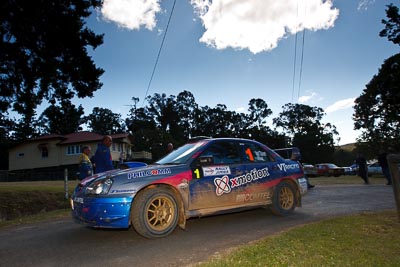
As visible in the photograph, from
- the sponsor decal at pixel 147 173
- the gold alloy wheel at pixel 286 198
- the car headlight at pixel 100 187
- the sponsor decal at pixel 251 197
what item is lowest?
the gold alloy wheel at pixel 286 198

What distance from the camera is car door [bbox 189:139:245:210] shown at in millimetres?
5555

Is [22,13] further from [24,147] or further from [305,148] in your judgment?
[305,148]

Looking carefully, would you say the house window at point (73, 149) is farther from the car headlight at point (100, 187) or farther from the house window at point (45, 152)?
the car headlight at point (100, 187)

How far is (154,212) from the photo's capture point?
5.09 meters

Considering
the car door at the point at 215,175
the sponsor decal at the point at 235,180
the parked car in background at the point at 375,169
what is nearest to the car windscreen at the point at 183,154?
the car door at the point at 215,175

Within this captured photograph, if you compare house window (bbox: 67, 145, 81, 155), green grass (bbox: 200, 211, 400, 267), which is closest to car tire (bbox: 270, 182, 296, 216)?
green grass (bbox: 200, 211, 400, 267)

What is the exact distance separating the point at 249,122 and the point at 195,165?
3276 inches

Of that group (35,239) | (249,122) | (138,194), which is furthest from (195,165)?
(249,122)

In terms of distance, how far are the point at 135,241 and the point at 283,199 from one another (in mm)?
3348

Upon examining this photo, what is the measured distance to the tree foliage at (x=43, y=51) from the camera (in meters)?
13.0

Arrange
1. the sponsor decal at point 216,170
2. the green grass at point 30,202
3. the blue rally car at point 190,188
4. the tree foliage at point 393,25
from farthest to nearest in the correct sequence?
the tree foliage at point 393,25
the green grass at point 30,202
the sponsor decal at point 216,170
the blue rally car at point 190,188

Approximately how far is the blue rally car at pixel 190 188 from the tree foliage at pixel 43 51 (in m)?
9.57

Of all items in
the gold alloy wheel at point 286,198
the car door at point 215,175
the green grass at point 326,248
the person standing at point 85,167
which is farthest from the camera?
the person standing at point 85,167

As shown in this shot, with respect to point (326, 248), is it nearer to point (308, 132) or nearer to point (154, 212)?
point (154, 212)
